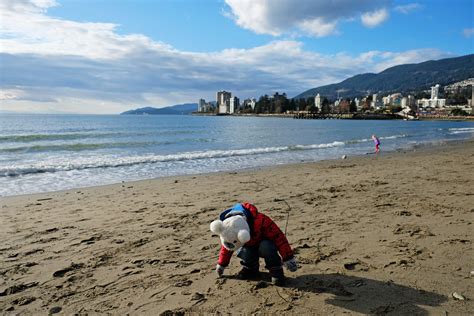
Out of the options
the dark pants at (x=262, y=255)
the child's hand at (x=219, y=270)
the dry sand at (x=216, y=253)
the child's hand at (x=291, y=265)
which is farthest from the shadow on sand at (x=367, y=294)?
the child's hand at (x=219, y=270)

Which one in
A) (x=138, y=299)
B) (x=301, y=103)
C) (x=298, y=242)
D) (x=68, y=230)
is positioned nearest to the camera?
(x=138, y=299)

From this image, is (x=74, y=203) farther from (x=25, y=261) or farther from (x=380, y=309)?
(x=380, y=309)

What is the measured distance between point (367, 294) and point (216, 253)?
199 cm

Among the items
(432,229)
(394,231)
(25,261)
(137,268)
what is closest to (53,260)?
(25,261)

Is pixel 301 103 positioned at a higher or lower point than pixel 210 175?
higher

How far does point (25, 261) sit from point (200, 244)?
7.45 feet

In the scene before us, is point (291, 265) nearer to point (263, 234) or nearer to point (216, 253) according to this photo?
point (263, 234)

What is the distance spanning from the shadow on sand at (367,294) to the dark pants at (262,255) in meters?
0.28

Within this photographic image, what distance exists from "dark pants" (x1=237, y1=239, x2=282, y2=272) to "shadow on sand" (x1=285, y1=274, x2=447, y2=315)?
28cm

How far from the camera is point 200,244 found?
501cm

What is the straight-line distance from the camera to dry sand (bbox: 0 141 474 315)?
3389mm

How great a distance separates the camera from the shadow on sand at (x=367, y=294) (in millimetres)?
3221

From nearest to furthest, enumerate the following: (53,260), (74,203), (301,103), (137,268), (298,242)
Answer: (137,268)
(53,260)
(298,242)
(74,203)
(301,103)

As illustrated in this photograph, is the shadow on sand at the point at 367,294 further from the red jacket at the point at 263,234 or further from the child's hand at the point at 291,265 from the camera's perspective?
the red jacket at the point at 263,234
